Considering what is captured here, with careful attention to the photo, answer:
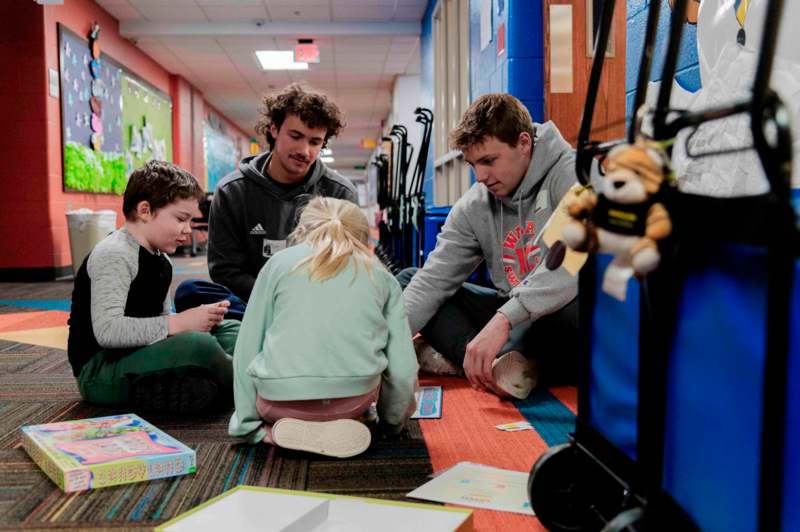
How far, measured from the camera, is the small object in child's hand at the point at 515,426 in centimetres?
175

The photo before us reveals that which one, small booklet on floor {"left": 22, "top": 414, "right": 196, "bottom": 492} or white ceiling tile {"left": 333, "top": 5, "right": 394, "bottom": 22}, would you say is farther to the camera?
white ceiling tile {"left": 333, "top": 5, "right": 394, "bottom": 22}

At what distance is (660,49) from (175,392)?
173cm

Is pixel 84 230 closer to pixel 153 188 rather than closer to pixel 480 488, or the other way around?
pixel 153 188

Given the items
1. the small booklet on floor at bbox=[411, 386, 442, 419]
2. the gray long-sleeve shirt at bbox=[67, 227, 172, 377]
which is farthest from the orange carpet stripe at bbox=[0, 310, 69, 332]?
the small booklet on floor at bbox=[411, 386, 442, 419]

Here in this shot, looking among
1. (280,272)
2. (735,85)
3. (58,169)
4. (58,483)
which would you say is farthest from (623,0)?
(58,169)

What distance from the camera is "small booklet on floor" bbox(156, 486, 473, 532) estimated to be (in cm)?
103

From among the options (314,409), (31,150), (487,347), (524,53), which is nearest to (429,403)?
(487,347)

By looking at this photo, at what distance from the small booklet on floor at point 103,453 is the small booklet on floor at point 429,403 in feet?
2.11

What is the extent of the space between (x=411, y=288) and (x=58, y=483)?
4.12 feet

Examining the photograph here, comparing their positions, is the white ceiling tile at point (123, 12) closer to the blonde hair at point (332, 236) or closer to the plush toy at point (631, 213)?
the blonde hair at point (332, 236)

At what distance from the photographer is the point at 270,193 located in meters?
2.60

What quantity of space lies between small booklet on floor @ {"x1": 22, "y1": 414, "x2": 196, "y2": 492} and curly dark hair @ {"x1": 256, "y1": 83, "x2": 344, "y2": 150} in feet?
4.02

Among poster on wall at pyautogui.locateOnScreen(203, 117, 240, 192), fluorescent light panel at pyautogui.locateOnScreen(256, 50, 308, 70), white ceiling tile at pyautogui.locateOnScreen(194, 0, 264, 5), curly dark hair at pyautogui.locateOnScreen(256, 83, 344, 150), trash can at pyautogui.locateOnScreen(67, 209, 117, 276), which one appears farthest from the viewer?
poster on wall at pyautogui.locateOnScreen(203, 117, 240, 192)

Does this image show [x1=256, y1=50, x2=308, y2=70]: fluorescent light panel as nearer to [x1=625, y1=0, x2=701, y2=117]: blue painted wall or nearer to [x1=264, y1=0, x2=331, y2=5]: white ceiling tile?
[x1=264, y1=0, x2=331, y2=5]: white ceiling tile
